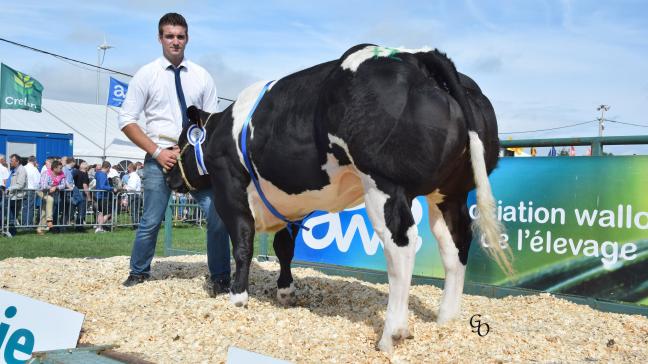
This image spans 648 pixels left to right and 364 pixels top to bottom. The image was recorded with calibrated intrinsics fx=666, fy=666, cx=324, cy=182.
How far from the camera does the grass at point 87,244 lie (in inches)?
407

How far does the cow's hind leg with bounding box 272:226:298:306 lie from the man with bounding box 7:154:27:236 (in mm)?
10357

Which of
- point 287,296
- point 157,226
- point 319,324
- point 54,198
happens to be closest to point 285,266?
point 287,296

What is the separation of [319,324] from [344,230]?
251 cm

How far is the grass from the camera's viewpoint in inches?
407

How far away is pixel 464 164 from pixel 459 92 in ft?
1.42

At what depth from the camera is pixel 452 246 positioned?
163 inches

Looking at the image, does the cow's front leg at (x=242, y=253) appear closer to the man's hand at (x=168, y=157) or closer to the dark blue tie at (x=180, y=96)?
the man's hand at (x=168, y=157)

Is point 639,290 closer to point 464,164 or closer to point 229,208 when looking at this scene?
point 464,164

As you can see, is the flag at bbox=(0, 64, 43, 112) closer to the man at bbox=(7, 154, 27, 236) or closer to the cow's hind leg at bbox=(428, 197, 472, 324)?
the man at bbox=(7, 154, 27, 236)

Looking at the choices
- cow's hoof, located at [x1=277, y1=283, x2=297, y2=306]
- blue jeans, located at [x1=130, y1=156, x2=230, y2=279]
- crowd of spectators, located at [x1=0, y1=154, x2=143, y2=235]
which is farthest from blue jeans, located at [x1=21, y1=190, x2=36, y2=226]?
cow's hoof, located at [x1=277, y1=283, x2=297, y2=306]

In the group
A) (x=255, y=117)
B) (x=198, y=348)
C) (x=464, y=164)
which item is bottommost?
(x=198, y=348)

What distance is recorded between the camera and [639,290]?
4992 mm

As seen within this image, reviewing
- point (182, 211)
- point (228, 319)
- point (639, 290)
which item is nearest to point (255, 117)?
point (228, 319)

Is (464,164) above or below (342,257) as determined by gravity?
above
